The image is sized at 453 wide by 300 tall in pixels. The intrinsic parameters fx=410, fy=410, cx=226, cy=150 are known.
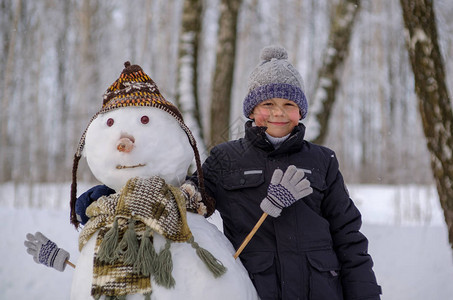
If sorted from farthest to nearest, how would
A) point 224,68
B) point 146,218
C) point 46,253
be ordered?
point 224,68
point 46,253
point 146,218

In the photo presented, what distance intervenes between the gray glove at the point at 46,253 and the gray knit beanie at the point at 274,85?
109 centimetres

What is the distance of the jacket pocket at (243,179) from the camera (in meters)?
1.87

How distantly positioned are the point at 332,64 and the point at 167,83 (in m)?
8.35

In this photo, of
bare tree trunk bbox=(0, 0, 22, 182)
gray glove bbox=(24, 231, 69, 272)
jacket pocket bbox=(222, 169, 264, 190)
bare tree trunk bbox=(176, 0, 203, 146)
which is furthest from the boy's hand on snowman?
bare tree trunk bbox=(0, 0, 22, 182)

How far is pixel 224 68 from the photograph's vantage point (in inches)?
191

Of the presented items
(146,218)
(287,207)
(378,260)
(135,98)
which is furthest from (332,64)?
(146,218)

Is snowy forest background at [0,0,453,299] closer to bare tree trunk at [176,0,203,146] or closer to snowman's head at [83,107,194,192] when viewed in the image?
bare tree trunk at [176,0,203,146]

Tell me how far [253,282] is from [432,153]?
2.12m

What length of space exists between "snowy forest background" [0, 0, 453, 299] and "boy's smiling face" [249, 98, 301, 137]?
2.29 m

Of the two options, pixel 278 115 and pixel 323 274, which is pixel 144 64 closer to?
pixel 278 115

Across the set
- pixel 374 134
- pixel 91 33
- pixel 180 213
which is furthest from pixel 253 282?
pixel 374 134

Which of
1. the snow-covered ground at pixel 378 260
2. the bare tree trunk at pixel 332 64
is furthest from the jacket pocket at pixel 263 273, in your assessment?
the bare tree trunk at pixel 332 64

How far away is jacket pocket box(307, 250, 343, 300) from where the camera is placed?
176 centimetres

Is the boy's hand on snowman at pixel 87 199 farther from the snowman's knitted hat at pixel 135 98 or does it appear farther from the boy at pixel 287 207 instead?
the boy at pixel 287 207
